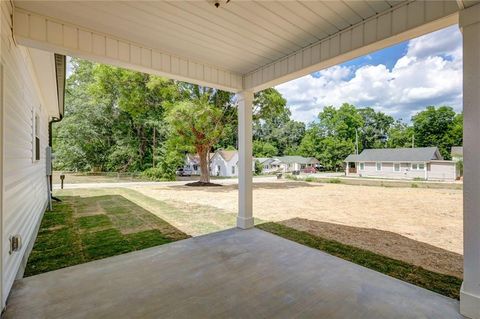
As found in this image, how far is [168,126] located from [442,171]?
24420 millimetres

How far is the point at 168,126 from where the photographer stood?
53.8 ft

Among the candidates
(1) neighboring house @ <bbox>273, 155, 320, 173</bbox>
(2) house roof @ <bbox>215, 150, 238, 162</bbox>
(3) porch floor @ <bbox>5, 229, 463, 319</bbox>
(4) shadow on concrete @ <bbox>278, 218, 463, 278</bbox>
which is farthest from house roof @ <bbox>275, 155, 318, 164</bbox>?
(3) porch floor @ <bbox>5, 229, 463, 319</bbox>

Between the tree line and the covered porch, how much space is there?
947 cm

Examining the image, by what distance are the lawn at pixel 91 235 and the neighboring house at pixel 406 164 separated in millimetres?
25480

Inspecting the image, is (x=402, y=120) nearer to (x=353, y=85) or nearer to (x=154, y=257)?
(x=353, y=85)

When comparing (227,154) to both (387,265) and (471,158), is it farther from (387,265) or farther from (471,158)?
(471,158)

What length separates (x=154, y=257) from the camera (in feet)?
11.0

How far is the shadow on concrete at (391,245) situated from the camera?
3402mm

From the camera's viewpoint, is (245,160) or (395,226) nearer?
(245,160)

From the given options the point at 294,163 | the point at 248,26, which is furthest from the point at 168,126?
the point at 294,163

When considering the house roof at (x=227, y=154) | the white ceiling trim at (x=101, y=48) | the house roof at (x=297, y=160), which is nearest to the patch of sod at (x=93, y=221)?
the white ceiling trim at (x=101, y=48)

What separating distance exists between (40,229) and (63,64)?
334cm

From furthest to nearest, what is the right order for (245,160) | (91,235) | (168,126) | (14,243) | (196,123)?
(168,126) → (196,123) → (245,160) → (91,235) → (14,243)

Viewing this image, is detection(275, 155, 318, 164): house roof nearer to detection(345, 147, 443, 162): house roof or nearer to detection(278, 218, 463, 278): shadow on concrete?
detection(345, 147, 443, 162): house roof
